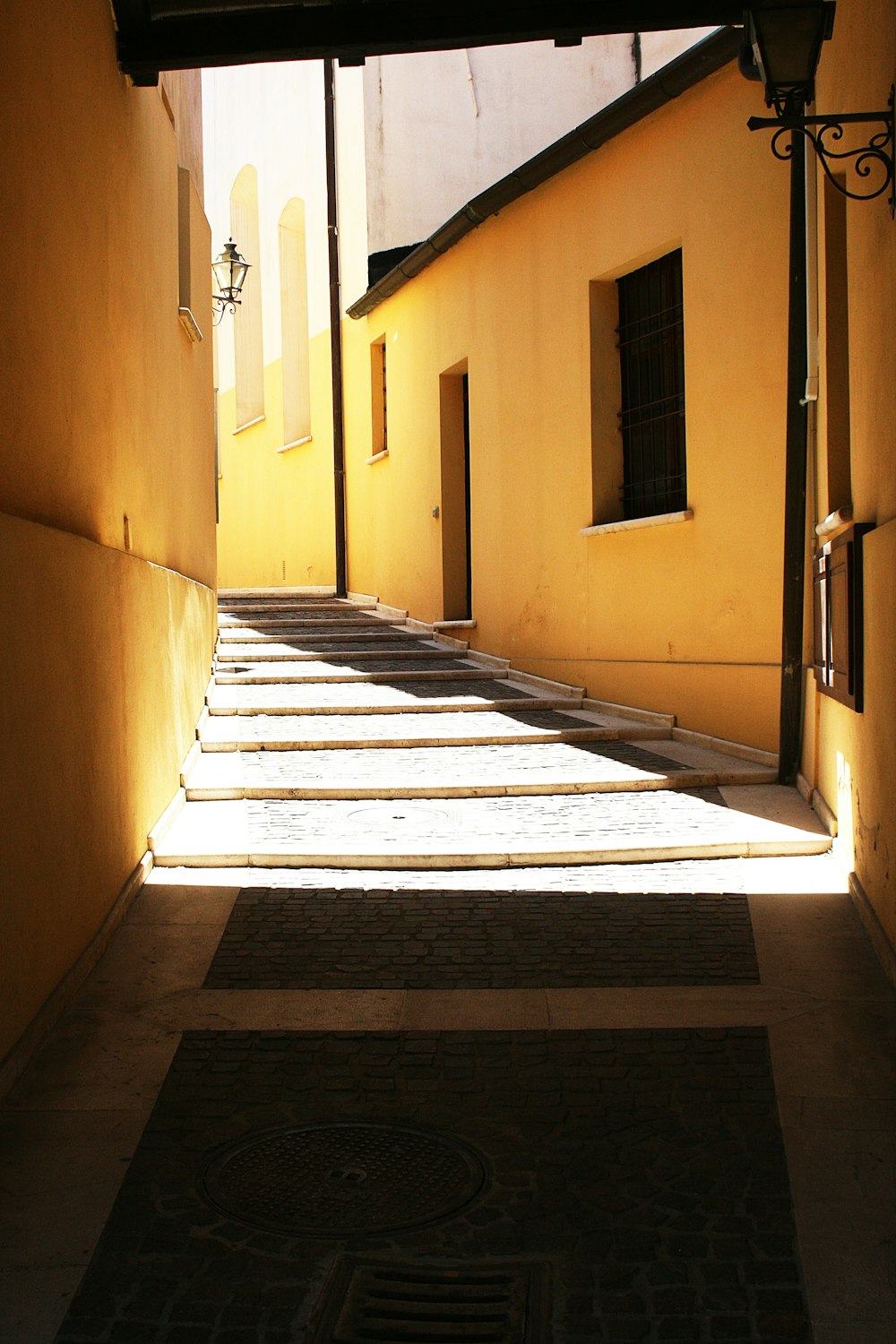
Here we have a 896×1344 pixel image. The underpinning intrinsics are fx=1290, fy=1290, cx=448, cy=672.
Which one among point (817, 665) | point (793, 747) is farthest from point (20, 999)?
point (793, 747)

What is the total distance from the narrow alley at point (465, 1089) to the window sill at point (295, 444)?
12685mm

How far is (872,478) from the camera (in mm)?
5504

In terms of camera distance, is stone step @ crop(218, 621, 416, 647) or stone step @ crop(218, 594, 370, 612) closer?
stone step @ crop(218, 621, 416, 647)

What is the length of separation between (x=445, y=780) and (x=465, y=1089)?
4001 millimetres

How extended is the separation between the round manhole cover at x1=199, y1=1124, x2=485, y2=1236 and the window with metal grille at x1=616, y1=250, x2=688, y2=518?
6852 mm

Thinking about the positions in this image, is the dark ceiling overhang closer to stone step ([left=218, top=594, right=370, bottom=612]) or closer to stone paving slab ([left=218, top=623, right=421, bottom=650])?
stone paving slab ([left=218, top=623, right=421, bottom=650])

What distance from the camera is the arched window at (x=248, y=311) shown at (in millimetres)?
22594

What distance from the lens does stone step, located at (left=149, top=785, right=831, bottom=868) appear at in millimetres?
6230

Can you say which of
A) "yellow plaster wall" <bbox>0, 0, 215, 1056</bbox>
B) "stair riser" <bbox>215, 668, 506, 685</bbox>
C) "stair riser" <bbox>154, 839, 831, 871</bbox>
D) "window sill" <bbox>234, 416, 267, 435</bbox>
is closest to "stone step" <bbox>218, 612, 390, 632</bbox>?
"stair riser" <bbox>215, 668, 506, 685</bbox>

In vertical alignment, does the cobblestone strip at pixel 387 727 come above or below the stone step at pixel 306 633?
below

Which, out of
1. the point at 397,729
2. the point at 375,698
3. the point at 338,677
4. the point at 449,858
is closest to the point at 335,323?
the point at 338,677

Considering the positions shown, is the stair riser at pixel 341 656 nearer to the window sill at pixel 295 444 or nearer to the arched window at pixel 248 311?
the window sill at pixel 295 444

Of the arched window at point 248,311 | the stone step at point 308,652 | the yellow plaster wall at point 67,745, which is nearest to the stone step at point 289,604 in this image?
the stone step at point 308,652

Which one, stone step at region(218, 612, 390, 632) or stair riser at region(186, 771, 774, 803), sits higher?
stone step at region(218, 612, 390, 632)
